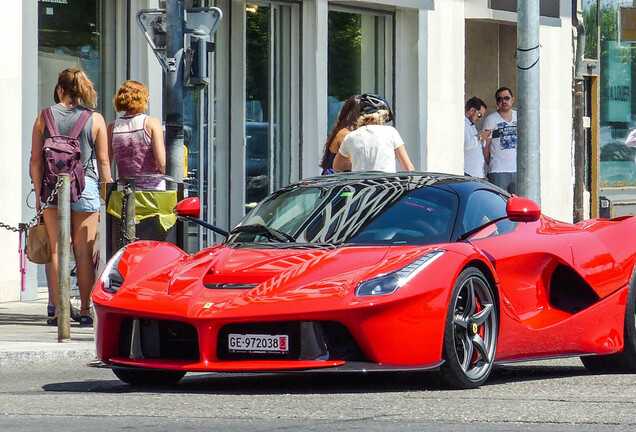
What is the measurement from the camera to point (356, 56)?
19.2m

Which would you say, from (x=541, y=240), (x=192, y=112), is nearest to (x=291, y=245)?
(x=541, y=240)

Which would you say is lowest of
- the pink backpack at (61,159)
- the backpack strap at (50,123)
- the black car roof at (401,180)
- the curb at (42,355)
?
the curb at (42,355)

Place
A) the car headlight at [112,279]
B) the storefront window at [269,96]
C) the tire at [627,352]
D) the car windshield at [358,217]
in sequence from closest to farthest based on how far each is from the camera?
1. the car headlight at [112,279]
2. the car windshield at [358,217]
3. the tire at [627,352]
4. the storefront window at [269,96]

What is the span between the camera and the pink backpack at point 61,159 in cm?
1152

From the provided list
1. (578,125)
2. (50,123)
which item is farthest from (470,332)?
(578,125)

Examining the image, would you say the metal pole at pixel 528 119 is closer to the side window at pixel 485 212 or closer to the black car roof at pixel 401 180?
the black car roof at pixel 401 180

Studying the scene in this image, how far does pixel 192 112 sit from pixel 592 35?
8874 mm

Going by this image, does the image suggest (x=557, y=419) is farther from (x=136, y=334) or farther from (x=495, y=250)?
(x=136, y=334)

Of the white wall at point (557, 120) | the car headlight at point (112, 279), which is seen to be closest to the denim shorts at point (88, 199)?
the car headlight at point (112, 279)

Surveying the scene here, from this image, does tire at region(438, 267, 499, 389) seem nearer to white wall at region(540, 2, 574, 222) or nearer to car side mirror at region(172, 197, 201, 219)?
car side mirror at region(172, 197, 201, 219)

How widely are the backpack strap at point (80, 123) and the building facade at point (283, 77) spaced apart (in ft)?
8.87

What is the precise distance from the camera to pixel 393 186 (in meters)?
8.73

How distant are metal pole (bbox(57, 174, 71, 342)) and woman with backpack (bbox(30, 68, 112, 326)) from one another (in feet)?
4.04

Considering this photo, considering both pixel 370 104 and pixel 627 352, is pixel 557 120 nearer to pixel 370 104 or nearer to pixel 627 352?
pixel 370 104
